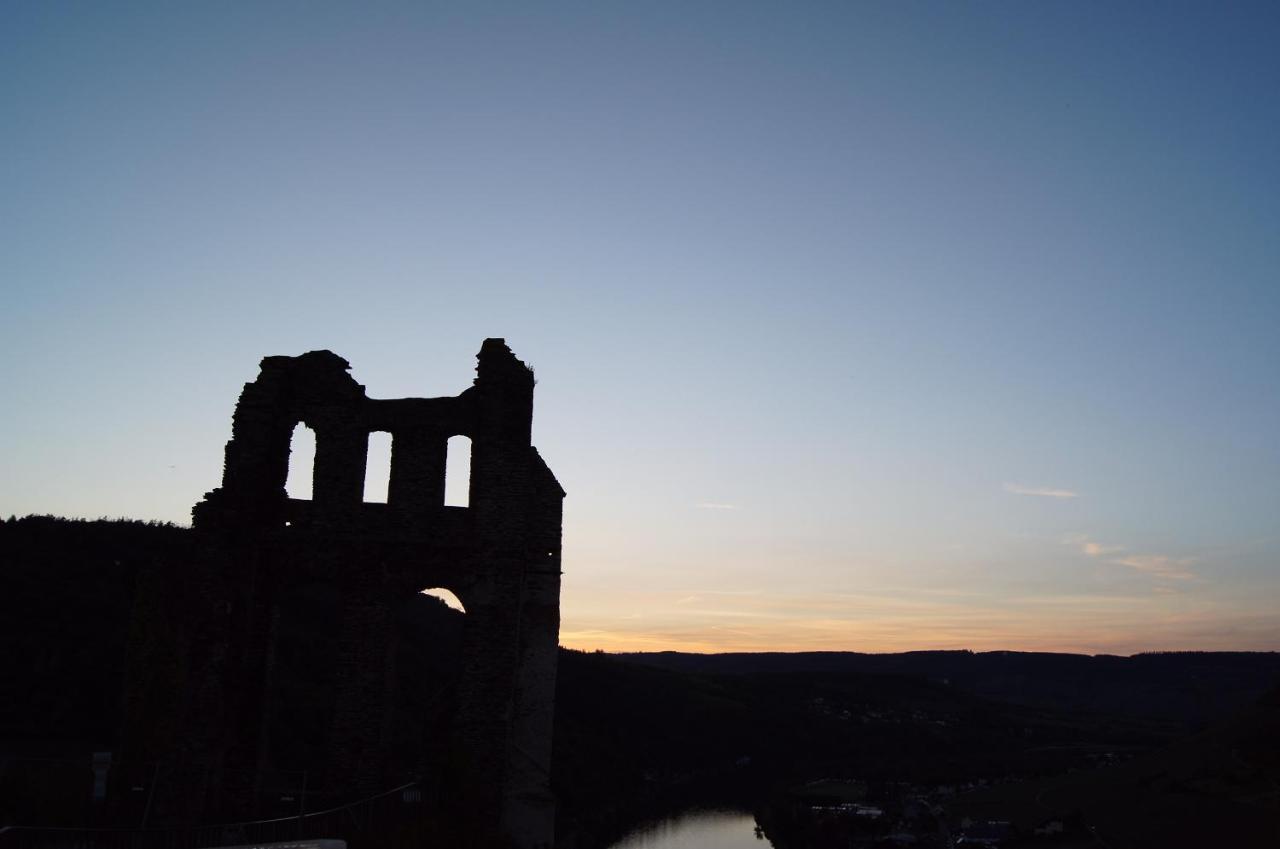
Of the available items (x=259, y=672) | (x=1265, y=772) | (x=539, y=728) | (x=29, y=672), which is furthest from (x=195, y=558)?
(x=1265, y=772)

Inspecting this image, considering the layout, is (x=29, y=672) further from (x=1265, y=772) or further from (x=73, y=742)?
(x=1265, y=772)

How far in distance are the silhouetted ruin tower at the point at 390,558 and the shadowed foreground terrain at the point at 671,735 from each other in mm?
835

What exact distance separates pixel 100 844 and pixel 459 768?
181 inches

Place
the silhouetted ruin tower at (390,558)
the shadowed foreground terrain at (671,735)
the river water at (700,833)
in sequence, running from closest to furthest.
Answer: the silhouetted ruin tower at (390,558), the shadowed foreground terrain at (671,735), the river water at (700,833)

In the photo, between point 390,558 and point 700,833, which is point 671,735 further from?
point 390,558

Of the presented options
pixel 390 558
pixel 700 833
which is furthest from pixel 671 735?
pixel 390 558

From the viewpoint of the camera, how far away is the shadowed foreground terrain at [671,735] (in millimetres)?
25859

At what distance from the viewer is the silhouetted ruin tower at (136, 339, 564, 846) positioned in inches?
565

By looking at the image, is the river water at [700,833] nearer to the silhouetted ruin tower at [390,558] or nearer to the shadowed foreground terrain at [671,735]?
the shadowed foreground terrain at [671,735]

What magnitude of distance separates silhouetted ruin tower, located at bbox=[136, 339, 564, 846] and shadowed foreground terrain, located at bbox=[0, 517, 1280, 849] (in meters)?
0.84

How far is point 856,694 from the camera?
414 feet

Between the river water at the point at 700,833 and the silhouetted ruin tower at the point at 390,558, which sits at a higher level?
the silhouetted ruin tower at the point at 390,558

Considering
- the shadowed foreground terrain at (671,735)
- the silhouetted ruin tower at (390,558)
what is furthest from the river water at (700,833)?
the silhouetted ruin tower at (390,558)

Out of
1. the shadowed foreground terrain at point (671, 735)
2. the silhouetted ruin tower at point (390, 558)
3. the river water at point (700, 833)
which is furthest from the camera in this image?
the river water at point (700, 833)
